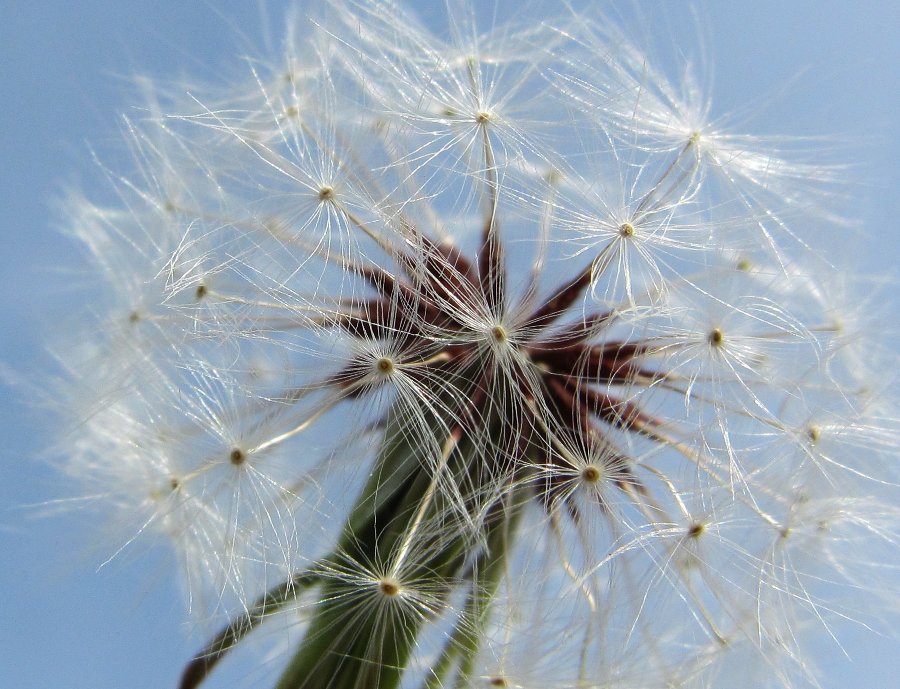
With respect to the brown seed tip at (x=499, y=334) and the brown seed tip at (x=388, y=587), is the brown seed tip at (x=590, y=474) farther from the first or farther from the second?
the brown seed tip at (x=388, y=587)

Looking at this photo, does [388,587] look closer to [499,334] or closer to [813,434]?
[499,334]

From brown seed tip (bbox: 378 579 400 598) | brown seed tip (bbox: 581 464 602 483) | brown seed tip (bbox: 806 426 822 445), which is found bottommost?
brown seed tip (bbox: 378 579 400 598)

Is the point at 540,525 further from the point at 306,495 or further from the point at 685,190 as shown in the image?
the point at 685,190

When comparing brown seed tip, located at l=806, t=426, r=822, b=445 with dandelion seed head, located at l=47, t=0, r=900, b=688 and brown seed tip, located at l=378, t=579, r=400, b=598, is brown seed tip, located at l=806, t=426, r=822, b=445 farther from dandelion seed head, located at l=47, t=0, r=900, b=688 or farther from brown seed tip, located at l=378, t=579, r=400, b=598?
brown seed tip, located at l=378, t=579, r=400, b=598

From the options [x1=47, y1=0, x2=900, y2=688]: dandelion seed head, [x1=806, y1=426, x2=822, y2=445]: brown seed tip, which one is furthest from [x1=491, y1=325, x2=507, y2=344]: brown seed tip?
[x1=806, y1=426, x2=822, y2=445]: brown seed tip

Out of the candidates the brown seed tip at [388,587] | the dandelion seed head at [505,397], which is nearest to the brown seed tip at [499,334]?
the dandelion seed head at [505,397]

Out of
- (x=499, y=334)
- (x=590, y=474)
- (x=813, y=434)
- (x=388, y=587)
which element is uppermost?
(x=813, y=434)

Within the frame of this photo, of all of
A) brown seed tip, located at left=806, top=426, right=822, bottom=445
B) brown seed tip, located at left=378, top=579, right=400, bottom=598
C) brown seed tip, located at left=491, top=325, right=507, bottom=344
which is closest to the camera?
brown seed tip, located at left=378, top=579, right=400, bottom=598

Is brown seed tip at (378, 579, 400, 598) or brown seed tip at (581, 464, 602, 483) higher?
brown seed tip at (581, 464, 602, 483)

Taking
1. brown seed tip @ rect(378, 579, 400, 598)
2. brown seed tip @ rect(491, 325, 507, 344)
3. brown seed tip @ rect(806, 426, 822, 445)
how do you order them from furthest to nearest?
1. brown seed tip @ rect(806, 426, 822, 445)
2. brown seed tip @ rect(491, 325, 507, 344)
3. brown seed tip @ rect(378, 579, 400, 598)

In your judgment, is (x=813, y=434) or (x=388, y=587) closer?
(x=388, y=587)

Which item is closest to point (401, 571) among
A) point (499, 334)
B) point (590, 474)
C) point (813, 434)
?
point (590, 474)
